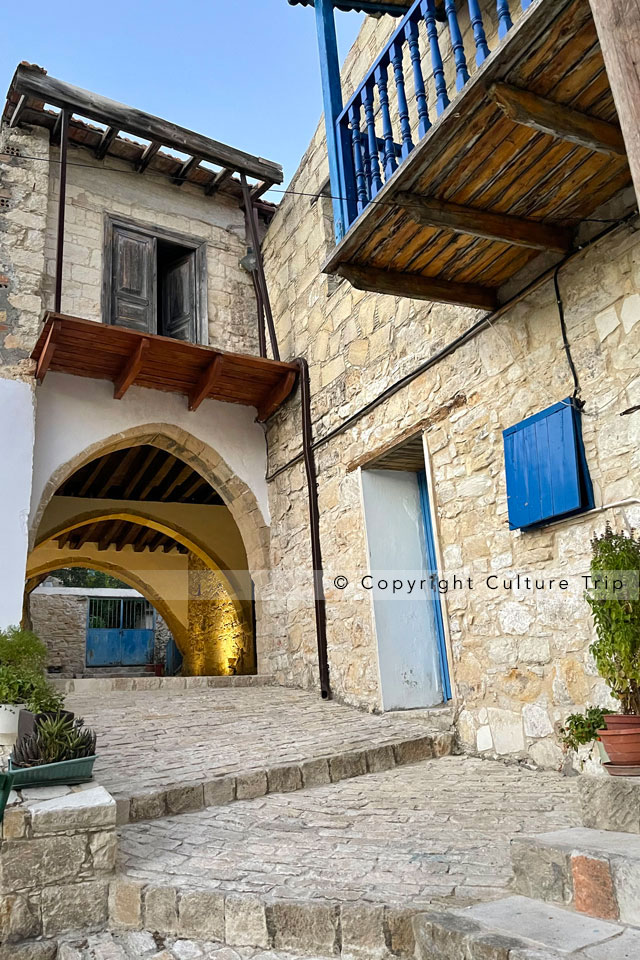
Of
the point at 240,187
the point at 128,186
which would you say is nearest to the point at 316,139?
the point at 240,187

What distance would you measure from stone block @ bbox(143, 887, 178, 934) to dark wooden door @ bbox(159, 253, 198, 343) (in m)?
6.21

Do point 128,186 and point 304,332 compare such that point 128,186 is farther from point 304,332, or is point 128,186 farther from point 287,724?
point 287,724

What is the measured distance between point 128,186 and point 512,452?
5.88 m

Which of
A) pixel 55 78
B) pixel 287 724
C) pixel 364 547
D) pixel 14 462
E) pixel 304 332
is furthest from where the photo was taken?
pixel 304 332

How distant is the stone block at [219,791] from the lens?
3.54 metres

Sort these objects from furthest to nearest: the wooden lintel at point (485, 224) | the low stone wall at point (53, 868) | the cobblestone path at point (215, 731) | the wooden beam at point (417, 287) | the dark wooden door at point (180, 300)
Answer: the dark wooden door at point (180, 300)
the wooden beam at point (417, 287)
the cobblestone path at point (215, 731)
the wooden lintel at point (485, 224)
the low stone wall at point (53, 868)

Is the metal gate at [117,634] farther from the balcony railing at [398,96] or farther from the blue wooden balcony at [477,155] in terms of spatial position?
the balcony railing at [398,96]

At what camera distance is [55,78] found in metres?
6.79

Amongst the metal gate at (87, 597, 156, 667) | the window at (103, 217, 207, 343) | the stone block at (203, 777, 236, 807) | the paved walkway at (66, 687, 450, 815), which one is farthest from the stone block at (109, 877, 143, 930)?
the metal gate at (87, 597, 156, 667)

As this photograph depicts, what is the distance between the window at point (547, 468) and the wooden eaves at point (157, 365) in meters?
3.33

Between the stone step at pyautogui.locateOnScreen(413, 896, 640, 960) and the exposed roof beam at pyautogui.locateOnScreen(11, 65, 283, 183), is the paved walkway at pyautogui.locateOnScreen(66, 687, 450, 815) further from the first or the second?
the exposed roof beam at pyautogui.locateOnScreen(11, 65, 283, 183)

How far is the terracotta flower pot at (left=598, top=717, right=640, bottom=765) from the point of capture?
2.55 metres

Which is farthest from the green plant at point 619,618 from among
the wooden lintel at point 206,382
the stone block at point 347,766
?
the wooden lintel at point 206,382

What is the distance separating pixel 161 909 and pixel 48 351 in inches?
192
